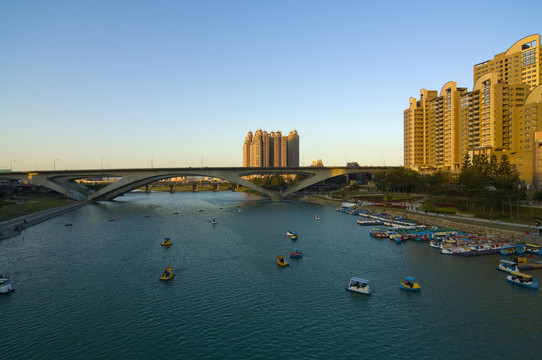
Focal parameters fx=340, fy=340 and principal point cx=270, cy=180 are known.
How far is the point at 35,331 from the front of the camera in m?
21.8

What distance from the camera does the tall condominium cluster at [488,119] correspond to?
80.5m

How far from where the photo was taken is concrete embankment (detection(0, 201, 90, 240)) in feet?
174

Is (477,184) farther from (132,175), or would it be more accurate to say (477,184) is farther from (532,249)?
(132,175)

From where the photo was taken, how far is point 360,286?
2780 cm

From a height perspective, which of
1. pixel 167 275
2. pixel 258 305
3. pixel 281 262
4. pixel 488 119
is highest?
pixel 488 119

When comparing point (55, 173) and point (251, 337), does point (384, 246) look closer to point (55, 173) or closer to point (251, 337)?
point (251, 337)

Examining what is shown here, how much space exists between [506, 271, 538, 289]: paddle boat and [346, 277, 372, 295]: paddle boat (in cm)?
1273

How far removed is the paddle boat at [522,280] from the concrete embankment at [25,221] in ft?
210

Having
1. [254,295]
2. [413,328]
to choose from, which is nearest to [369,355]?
[413,328]

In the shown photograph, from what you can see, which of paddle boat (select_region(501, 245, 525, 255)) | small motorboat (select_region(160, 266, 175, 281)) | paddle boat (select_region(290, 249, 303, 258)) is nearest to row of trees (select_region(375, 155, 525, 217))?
paddle boat (select_region(501, 245, 525, 255))

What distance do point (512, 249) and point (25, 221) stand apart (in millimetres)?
75730

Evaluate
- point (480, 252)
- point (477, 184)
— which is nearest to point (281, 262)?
point (480, 252)

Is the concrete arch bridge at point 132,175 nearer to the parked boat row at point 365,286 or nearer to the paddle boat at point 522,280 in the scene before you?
the parked boat row at point 365,286

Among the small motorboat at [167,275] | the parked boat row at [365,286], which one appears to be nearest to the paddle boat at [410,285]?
the parked boat row at [365,286]
